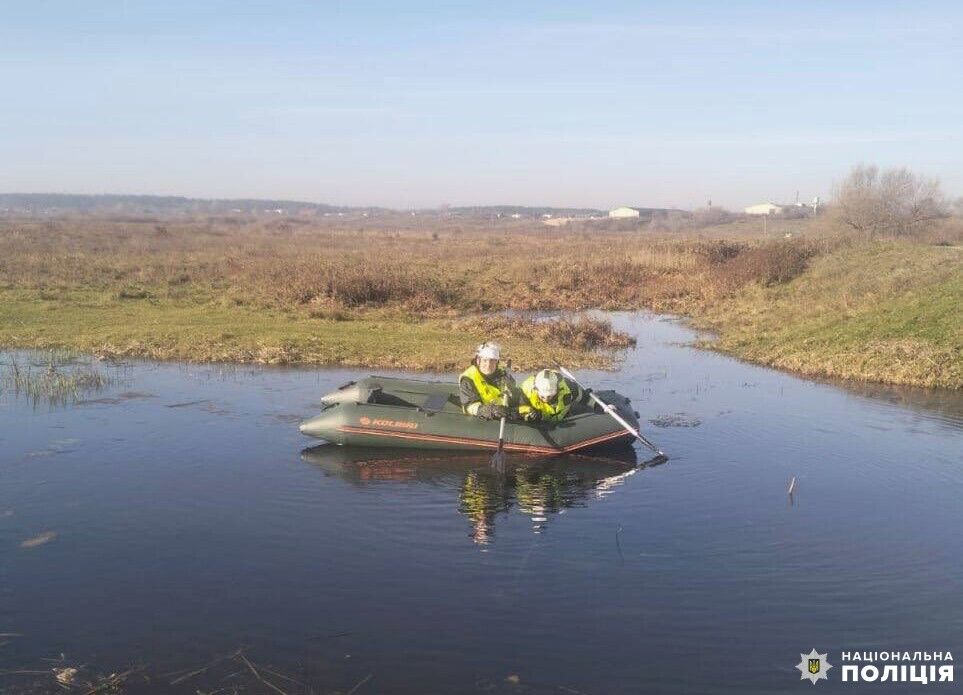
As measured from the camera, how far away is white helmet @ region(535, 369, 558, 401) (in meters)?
13.6

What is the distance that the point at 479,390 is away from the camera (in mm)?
13781

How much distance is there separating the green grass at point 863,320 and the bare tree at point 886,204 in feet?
40.0

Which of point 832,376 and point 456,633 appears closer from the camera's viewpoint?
point 456,633

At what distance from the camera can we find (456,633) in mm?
8070

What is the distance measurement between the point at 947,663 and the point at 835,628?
945mm

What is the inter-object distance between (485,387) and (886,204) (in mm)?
39974

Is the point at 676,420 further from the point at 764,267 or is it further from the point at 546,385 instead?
the point at 764,267

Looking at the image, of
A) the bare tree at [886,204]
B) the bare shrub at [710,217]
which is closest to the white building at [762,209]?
the bare shrub at [710,217]

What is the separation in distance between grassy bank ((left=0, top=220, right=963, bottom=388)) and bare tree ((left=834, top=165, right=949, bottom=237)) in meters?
2.76

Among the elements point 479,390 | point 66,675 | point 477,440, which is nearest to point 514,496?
point 477,440

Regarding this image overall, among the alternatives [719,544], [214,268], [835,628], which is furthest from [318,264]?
[835,628]

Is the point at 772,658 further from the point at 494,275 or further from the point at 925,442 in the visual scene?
the point at 494,275

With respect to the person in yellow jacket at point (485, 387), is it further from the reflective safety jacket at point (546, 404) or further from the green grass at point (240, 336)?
the green grass at point (240, 336)

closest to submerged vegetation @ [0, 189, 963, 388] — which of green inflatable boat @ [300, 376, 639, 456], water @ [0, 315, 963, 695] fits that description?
water @ [0, 315, 963, 695]
